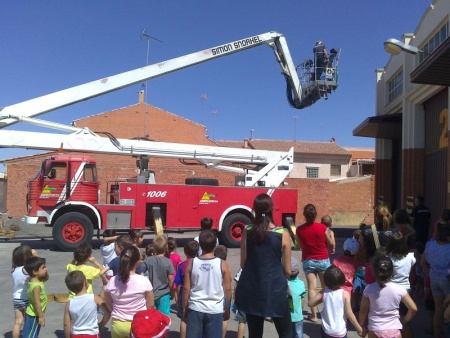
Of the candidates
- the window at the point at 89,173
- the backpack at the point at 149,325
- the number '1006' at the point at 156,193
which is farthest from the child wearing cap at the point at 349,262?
the window at the point at 89,173

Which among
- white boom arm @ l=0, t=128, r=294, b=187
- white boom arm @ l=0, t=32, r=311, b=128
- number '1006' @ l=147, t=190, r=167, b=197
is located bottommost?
number '1006' @ l=147, t=190, r=167, b=197

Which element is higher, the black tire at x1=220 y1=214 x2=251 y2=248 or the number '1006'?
the number '1006'

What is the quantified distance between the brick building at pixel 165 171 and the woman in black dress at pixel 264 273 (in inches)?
606

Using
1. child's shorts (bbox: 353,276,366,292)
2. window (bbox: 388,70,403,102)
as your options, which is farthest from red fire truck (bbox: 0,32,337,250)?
child's shorts (bbox: 353,276,366,292)

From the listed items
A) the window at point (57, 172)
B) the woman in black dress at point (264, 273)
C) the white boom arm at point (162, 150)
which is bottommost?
the woman in black dress at point (264, 273)

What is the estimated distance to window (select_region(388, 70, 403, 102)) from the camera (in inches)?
661

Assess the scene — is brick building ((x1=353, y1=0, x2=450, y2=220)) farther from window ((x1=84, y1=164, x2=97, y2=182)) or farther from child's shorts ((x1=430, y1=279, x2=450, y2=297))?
window ((x1=84, y1=164, x2=97, y2=182))

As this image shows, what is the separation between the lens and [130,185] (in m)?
13.9

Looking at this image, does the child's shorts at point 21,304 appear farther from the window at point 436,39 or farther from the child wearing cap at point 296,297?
the window at point 436,39

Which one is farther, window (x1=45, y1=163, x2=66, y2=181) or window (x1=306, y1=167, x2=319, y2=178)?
window (x1=306, y1=167, x2=319, y2=178)

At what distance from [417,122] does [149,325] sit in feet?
42.5

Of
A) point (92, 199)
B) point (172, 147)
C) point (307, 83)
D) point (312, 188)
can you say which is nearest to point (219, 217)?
point (172, 147)

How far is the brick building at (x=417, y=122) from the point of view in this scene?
1268 centimetres

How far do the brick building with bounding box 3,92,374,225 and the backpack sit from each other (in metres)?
15.3
